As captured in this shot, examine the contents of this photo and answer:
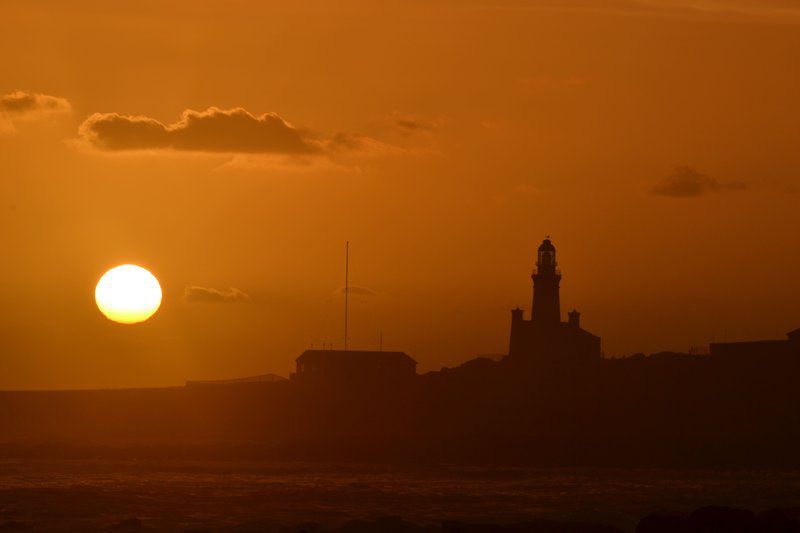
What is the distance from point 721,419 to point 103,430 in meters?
51.1

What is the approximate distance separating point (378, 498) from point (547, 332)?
1353 inches

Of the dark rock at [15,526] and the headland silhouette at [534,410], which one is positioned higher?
the headland silhouette at [534,410]

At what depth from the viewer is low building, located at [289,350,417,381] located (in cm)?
10456

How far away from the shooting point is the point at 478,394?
99.0 meters

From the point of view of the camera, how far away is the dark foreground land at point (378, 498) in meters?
46.3

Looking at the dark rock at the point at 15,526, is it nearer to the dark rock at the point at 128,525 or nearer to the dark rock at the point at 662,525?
the dark rock at the point at 128,525

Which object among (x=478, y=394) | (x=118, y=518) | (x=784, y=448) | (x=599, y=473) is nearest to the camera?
(x=118, y=518)

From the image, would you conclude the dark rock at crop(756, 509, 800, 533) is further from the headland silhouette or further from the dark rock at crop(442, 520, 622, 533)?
the headland silhouette

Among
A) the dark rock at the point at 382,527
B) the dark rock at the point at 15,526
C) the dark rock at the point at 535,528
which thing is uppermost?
the dark rock at the point at 535,528

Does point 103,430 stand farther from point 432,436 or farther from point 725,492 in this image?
point 725,492

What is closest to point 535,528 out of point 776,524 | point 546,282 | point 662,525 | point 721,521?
point 662,525

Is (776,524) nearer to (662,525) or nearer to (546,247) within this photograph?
(662,525)

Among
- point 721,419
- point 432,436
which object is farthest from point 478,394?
point 721,419

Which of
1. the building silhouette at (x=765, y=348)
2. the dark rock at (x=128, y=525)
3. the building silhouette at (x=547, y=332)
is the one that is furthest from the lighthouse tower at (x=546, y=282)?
the dark rock at (x=128, y=525)
